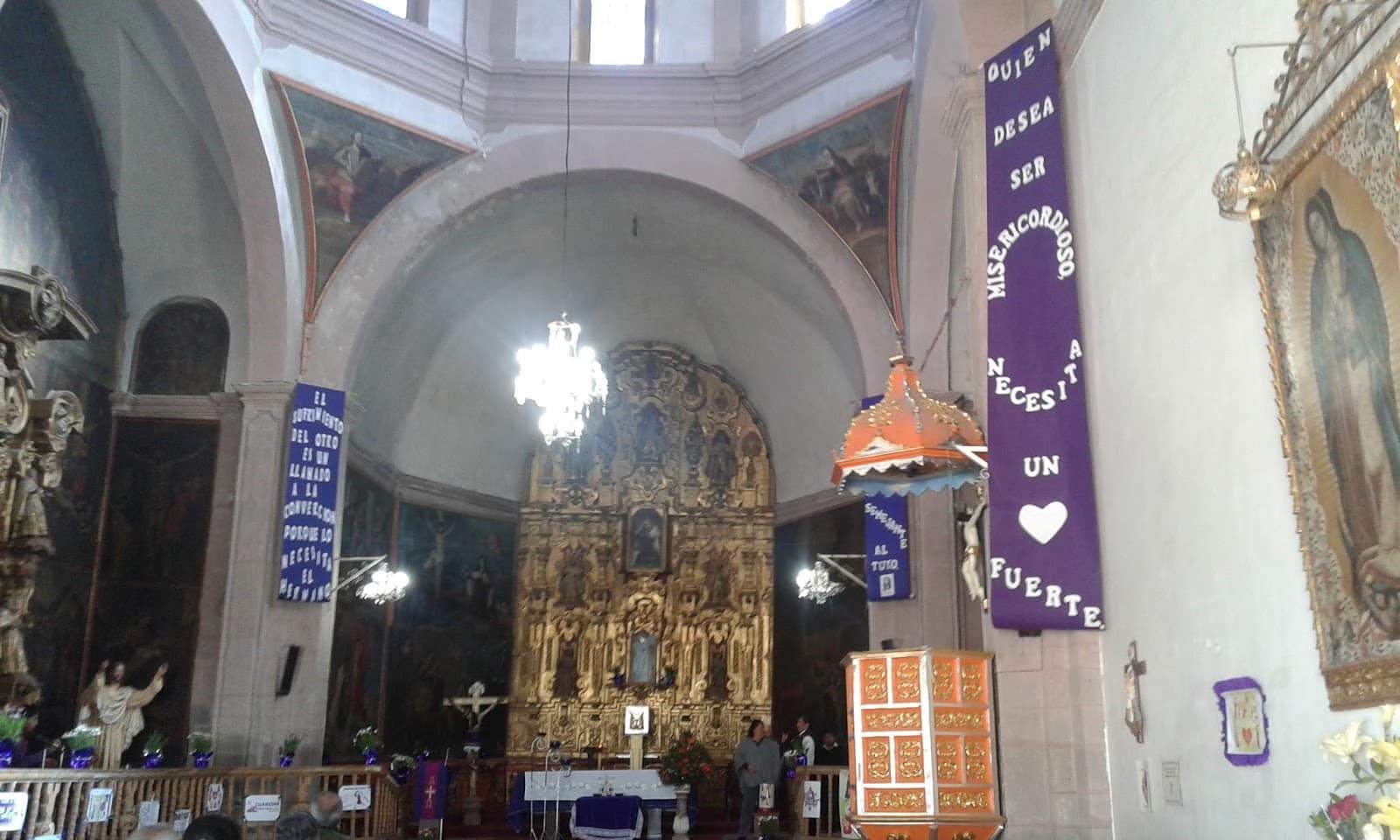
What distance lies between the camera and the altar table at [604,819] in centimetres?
1285

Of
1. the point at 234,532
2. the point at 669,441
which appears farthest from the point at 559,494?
the point at 234,532

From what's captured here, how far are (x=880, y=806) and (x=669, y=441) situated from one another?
11.6 meters

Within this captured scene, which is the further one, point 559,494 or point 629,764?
point 559,494

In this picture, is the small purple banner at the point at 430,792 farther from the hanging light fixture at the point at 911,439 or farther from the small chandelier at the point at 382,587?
the hanging light fixture at the point at 911,439

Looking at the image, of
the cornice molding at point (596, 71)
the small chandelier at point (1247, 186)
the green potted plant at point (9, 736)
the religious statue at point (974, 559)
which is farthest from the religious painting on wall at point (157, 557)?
the small chandelier at point (1247, 186)

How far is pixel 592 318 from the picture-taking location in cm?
1844

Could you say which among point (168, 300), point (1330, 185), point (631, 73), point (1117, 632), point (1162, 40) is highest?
point (631, 73)

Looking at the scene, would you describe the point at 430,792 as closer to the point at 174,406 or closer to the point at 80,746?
the point at 80,746

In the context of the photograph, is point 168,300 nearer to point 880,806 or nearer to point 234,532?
point 234,532

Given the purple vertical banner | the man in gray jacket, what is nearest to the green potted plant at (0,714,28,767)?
the man in gray jacket

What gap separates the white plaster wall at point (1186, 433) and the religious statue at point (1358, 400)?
1.75 ft

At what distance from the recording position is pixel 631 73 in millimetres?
14672

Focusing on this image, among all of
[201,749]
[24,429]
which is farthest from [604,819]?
[24,429]

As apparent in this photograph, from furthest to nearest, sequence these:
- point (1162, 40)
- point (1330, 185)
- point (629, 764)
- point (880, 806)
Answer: point (629, 764), point (880, 806), point (1162, 40), point (1330, 185)
